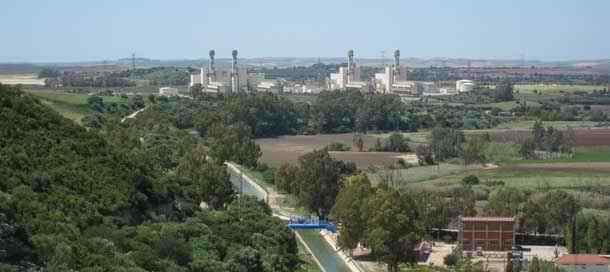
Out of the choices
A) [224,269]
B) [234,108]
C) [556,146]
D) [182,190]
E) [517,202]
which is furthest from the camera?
[234,108]

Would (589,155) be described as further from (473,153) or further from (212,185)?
(212,185)

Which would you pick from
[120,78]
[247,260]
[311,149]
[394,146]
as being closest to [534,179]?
[394,146]

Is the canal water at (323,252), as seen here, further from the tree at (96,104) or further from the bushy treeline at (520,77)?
the bushy treeline at (520,77)

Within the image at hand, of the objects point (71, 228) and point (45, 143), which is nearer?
point (71, 228)

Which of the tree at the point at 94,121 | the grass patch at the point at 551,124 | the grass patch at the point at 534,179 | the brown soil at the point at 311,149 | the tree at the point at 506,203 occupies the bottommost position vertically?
the brown soil at the point at 311,149

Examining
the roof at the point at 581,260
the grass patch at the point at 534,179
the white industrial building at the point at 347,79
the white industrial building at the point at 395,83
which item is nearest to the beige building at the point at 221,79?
the white industrial building at the point at 347,79

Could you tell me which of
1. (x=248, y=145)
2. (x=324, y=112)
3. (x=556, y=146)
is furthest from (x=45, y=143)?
(x=324, y=112)

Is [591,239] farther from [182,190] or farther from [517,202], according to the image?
[182,190]
